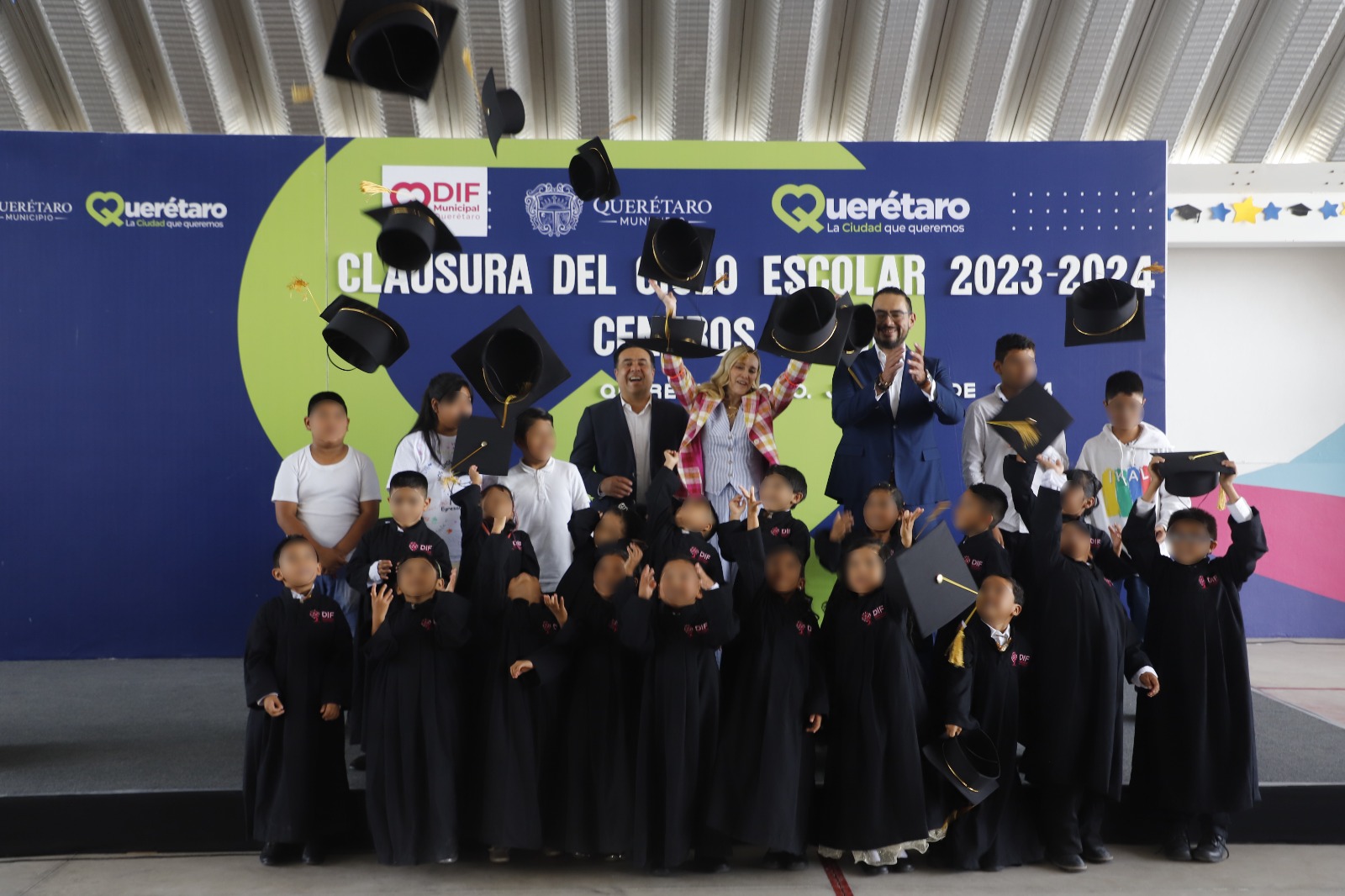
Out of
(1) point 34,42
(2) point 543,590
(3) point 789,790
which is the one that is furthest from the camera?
(1) point 34,42

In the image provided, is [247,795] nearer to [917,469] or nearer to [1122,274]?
[917,469]

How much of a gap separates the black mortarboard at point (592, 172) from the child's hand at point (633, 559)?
164 cm

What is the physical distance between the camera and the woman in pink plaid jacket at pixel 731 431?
168 inches

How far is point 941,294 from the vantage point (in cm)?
625

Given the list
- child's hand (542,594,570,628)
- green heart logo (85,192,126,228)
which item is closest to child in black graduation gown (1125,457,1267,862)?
child's hand (542,594,570,628)

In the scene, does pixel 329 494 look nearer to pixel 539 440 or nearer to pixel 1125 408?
pixel 539 440

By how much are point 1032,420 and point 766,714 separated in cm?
156

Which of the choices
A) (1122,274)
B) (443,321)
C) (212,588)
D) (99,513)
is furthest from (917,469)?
(99,513)

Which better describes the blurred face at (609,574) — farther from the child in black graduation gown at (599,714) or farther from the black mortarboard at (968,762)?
the black mortarboard at (968,762)

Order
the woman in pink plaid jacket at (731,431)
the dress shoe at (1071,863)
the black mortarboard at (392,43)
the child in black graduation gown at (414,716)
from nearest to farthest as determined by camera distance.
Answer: the black mortarboard at (392,43) → the child in black graduation gown at (414,716) → the dress shoe at (1071,863) → the woman in pink plaid jacket at (731,431)

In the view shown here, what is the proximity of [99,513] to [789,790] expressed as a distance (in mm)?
4667

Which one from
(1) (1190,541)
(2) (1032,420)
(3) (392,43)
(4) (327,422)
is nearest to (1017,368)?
(2) (1032,420)

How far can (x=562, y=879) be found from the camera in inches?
138

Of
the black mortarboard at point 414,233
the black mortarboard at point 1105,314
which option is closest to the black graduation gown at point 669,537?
the black mortarboard at point 414,233
